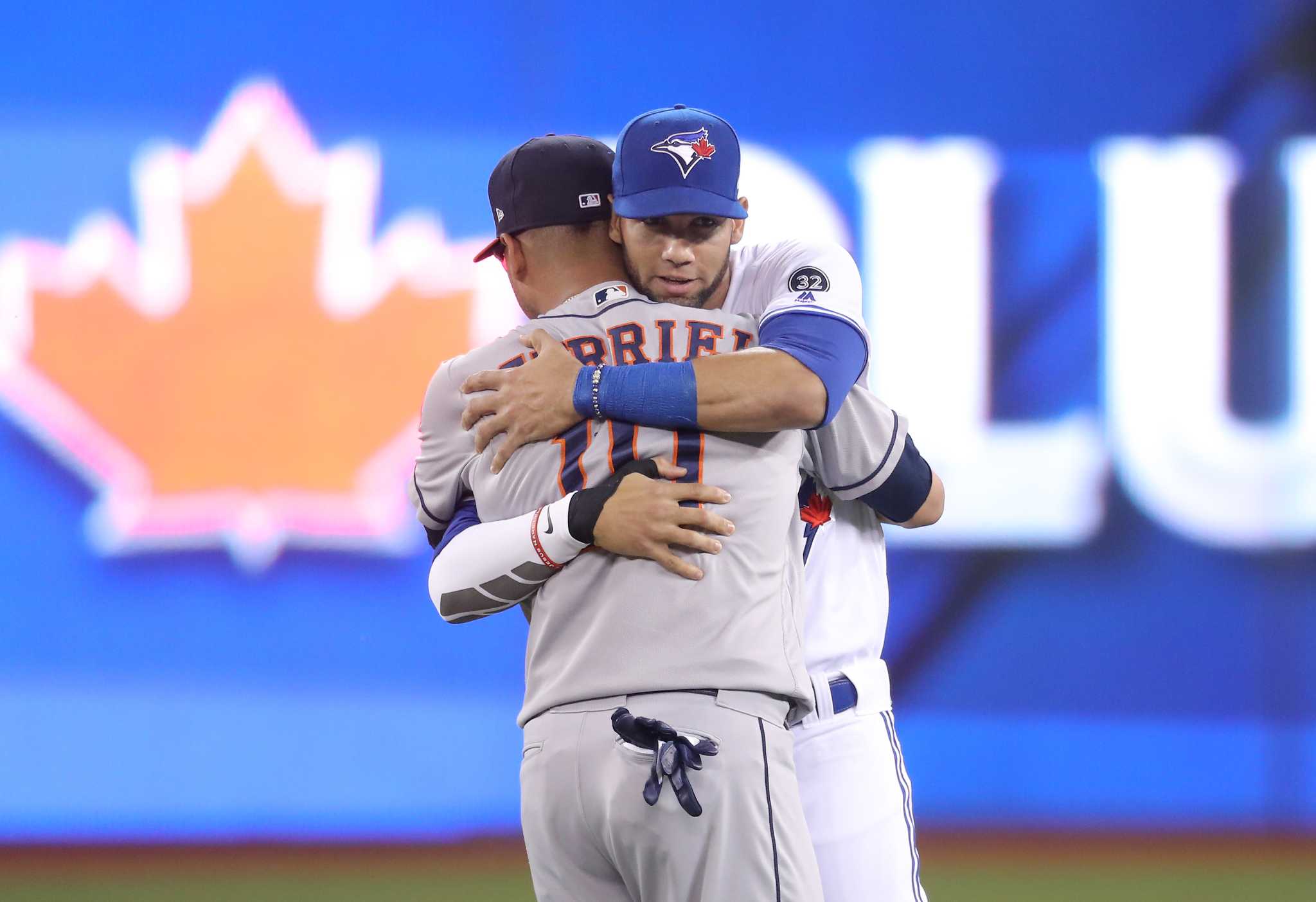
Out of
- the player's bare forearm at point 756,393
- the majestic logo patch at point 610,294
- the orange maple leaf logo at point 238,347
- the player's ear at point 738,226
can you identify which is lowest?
the player's bare forearm at point 756,393

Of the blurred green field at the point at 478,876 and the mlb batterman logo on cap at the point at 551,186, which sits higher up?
the mlb batterman logo on cap at the point at 551,186

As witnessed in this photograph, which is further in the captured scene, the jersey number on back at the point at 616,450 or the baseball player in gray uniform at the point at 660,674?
the jersey number on back at the point at 616,450

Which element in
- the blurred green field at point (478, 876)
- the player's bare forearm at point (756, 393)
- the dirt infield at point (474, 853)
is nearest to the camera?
the player's bare forearm at point (756, 393)

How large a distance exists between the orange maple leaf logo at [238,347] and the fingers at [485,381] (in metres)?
2.98

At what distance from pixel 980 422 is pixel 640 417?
11.0 feet

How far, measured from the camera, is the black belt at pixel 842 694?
2061 millimetres

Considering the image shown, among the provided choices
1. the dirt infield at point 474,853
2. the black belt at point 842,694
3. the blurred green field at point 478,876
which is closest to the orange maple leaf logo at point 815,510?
the black belt at point 842,694

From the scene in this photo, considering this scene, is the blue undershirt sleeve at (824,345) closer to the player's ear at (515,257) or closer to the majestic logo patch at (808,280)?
the majestic logo patch at (808,280)

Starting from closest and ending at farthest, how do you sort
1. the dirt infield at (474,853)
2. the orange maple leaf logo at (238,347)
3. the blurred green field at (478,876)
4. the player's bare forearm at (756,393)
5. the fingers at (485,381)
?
the player's bare forearm at (756,393), the fingers at (485,381), the blurred green field at (478,876), the dirt infield at (474,853), the orange maple leaf logo at (238,347)

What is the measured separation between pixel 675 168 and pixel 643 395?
0.39 meters

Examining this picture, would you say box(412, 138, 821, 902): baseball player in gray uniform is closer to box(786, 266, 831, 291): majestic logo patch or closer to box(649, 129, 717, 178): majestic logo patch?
box(786, 266, 831, 291): majestic logo patch

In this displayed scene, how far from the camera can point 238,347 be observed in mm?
4828

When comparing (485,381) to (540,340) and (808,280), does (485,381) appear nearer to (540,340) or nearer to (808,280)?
(540,340)

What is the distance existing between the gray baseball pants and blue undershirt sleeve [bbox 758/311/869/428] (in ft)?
1.42
